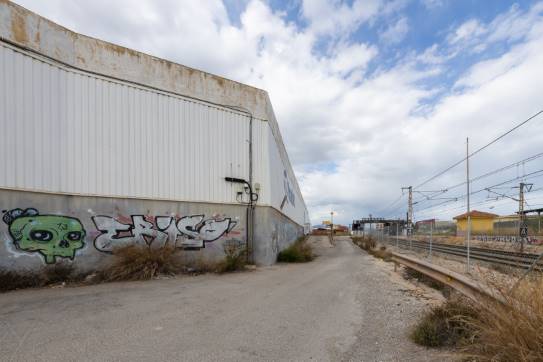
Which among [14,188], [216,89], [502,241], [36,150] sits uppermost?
[216,89]

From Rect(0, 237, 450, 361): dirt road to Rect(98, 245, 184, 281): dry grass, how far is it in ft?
3.36

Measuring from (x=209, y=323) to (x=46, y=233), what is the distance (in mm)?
6445

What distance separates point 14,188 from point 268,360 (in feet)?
26.6

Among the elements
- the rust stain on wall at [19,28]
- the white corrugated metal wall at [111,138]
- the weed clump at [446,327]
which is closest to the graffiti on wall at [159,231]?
the white corrugated metal wall at [111,138]

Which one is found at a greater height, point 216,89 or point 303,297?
point 216,89

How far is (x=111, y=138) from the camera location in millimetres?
11047

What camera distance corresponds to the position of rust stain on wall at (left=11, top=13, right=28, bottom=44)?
30.1 feet

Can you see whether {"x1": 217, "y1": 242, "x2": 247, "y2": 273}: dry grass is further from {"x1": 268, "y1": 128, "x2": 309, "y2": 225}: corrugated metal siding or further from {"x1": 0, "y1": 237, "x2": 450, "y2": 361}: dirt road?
{"x1": 268, "y1": 128, "x2": 309, "y2": 225}: corrugated metal siding

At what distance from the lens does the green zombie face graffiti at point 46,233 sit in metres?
8.96

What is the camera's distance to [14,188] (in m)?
8.88

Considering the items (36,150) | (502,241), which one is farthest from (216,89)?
(502,241)

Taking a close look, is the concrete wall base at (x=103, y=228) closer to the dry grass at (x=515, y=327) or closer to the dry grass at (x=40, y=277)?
the dry grass at (x=40, y=277)

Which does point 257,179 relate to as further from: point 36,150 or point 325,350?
point 325,350

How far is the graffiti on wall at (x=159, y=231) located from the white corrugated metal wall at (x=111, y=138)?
30.2 inches
